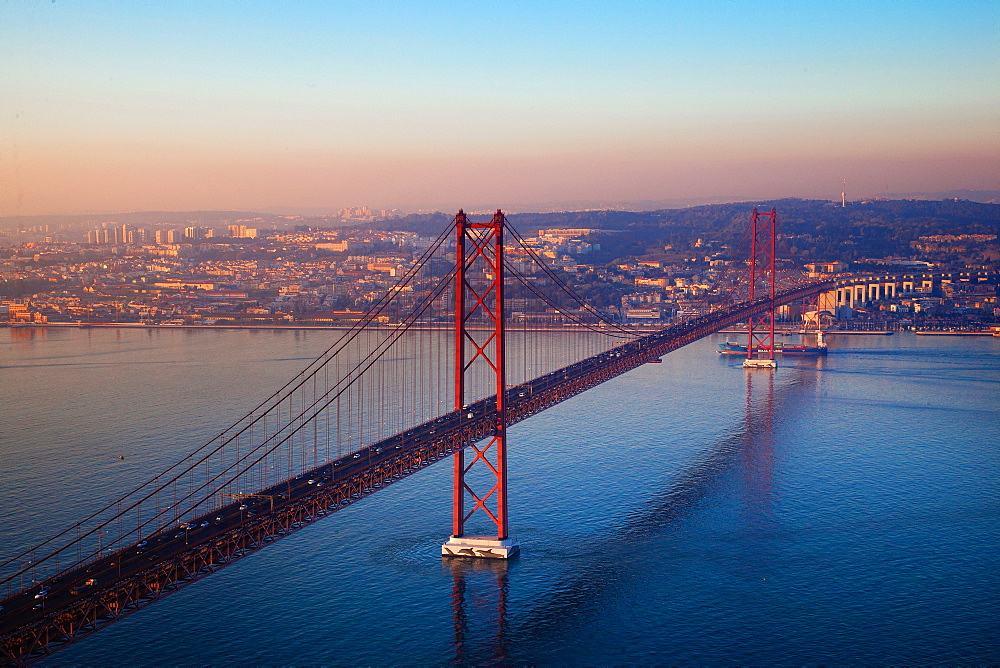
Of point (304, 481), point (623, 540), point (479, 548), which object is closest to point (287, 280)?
point (623, 540)

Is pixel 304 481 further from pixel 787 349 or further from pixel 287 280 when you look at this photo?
pixel 287 280

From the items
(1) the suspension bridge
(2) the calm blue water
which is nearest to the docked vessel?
(1) the suspension bridge

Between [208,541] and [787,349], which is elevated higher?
[208,541]

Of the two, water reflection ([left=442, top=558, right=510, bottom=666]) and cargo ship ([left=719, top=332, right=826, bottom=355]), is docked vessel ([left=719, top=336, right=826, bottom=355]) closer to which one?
cargo ship ([left=719, top=332, right=826, bottom=355])

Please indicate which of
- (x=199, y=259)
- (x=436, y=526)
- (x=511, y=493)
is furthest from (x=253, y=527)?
(x=199, y=259)

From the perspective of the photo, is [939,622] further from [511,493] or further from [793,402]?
[793,402]
